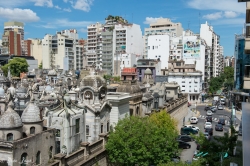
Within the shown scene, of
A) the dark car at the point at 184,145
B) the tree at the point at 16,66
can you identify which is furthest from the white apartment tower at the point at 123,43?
the dark car at the point at 184,145

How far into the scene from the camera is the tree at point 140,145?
26.2 meters

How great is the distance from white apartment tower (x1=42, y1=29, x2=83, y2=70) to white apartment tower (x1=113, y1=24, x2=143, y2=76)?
28.9m

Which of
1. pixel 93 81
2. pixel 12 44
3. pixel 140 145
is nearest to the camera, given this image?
pixel 140 145

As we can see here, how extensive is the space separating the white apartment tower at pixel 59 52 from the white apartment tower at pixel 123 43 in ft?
94.8

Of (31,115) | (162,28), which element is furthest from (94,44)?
(31,115)

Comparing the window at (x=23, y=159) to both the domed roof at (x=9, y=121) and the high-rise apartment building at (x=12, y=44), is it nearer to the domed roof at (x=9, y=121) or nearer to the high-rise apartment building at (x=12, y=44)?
the domed roof at (x=9, y=121)

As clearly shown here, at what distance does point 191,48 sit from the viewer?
104m

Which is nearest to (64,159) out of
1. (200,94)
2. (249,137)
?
(249,137)

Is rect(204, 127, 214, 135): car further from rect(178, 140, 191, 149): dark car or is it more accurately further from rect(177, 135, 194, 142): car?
rect(178, 140, 191, 149): dark car

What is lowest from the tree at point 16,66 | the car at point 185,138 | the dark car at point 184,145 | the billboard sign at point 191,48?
the dark car at point 184,145

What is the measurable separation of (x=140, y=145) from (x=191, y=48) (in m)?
82.9

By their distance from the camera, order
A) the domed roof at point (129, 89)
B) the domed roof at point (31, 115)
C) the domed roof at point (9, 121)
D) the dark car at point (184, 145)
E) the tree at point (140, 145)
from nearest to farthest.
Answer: the domed roof at point (9, 121) → the domed roof at point (31, 115) → the tree at point (140, 145) → the domed roof at point (129, 89) → the dark car at point (184, 145)

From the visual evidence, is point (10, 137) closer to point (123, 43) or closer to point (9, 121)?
point (9, 121)

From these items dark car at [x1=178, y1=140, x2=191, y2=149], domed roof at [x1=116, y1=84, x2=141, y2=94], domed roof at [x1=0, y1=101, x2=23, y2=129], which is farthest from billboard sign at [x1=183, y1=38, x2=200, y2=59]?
domed roof at [x1=0, y1=101, x2=23, y2=129]
